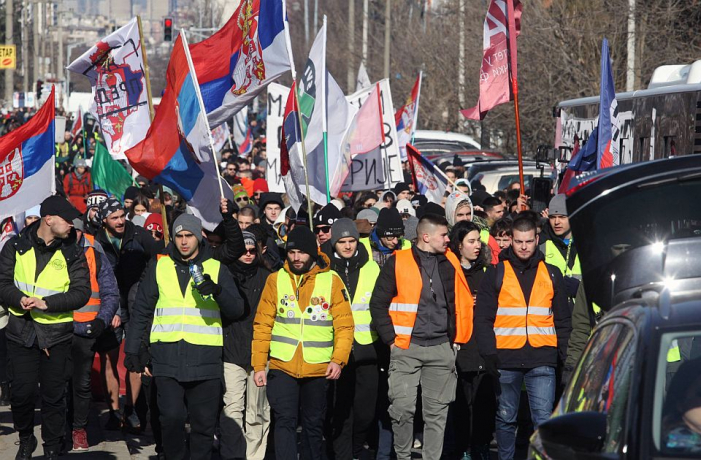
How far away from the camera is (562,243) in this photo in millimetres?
10086

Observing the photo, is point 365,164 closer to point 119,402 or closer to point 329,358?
point 119,402

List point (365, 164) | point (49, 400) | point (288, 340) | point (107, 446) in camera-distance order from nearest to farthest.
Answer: point (288, 340) < point (49, 400) < point (107, 446) < point (365, 164)

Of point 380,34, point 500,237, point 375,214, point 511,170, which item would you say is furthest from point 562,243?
point 380,34

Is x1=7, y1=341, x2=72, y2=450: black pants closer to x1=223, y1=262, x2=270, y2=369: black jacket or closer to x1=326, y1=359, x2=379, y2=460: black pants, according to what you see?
x1=223, y1=262, x2=270, y2=369: black jacket

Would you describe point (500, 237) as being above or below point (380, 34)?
below

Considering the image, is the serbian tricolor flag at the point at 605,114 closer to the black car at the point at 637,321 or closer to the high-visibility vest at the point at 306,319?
the high-visibility vest at the point at 306,319

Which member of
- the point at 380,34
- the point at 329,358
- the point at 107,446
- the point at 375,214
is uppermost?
the point at 380,34

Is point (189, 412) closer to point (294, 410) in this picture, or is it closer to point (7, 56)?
point (294, 410)

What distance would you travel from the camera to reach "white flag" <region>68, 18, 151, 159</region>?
13.0 meters

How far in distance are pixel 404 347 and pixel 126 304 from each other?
276cm

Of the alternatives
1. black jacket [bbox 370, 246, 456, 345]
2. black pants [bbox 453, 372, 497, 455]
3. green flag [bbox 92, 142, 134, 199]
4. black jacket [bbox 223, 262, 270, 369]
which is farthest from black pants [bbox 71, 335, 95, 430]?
green flag [bbox 92, 142, 134, 199]

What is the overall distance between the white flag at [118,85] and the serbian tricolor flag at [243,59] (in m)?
0.96

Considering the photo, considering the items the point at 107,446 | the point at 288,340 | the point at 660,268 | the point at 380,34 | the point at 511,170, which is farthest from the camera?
the point at 380,34

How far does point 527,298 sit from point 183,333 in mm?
2173
